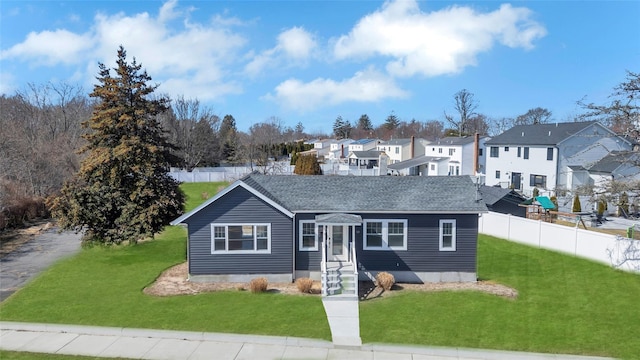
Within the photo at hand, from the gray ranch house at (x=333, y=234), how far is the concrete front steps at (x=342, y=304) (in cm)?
20

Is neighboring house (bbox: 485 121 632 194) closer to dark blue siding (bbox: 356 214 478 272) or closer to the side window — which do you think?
the side window

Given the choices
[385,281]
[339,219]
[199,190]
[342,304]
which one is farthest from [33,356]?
[199,190]

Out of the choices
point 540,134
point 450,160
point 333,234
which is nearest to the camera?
point 333,234

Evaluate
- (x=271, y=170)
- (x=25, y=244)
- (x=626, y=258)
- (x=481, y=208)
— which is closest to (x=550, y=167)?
(x=626, y=258)

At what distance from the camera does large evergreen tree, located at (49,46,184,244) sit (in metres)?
23.7

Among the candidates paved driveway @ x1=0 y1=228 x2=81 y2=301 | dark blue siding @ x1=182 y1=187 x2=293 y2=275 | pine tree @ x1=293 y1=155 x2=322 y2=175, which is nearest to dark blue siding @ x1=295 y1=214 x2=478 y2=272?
dark blue siding @ x1=182 y1=187 x2=293 y2=275

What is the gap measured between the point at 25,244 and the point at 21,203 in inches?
304

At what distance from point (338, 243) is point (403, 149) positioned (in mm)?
A: 59967

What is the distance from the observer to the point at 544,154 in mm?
45469

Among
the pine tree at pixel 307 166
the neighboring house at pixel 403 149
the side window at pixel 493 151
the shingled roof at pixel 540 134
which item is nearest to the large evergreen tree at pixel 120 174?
the pine tree at pixel 307 166

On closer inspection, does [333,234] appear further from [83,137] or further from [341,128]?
[341,128]

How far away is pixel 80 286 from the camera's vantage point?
1955 cm

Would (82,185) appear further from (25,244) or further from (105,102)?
(25,244)

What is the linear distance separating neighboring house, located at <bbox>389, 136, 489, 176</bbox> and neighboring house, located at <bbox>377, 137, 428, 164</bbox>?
1067 centimetres
